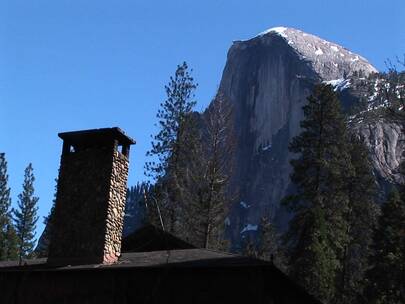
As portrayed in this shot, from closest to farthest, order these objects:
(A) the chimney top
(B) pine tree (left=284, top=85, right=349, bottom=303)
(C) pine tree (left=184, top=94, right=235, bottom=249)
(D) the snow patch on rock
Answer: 1. (A) the chimney top
2. (B) pine tree (left=284, top=85, right=349, bottom=303)
3. (C) pine tree (left=184, top=94, right=235, bottom=249)
4. (D) the snow patch on rock

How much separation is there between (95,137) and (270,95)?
113 metres

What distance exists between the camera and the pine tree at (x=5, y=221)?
5028 cm

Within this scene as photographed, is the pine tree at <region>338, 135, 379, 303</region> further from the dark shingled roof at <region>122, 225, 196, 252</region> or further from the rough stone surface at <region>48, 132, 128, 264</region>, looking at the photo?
the rough stone surface at <region>48, 132, 128, 264</region>

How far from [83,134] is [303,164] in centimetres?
1829

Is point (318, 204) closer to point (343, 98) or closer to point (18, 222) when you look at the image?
point (18, 222)

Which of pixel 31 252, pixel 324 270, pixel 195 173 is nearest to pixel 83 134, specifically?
pixel 324 270

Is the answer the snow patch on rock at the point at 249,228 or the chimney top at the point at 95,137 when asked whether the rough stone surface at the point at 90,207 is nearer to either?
the chimney top at the point at 95,137

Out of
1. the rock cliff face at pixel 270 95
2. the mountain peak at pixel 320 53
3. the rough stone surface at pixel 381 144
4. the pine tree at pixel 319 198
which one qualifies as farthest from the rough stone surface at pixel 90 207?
the mountain peak at pixel 320 53

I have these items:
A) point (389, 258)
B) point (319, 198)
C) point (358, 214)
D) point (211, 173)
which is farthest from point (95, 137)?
point (358, 214)

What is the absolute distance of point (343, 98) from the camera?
115 m

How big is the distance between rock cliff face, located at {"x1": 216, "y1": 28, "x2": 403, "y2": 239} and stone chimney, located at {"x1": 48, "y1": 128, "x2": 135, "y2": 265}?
8993cm

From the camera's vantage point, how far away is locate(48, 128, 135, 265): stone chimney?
16609 mm

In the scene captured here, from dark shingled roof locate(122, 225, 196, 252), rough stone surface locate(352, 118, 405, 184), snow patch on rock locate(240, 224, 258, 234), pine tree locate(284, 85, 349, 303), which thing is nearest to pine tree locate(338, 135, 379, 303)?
pine tree locate(284, 85, 349, 303)

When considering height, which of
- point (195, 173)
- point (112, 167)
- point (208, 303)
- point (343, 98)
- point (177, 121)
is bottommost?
point (208, 303)
